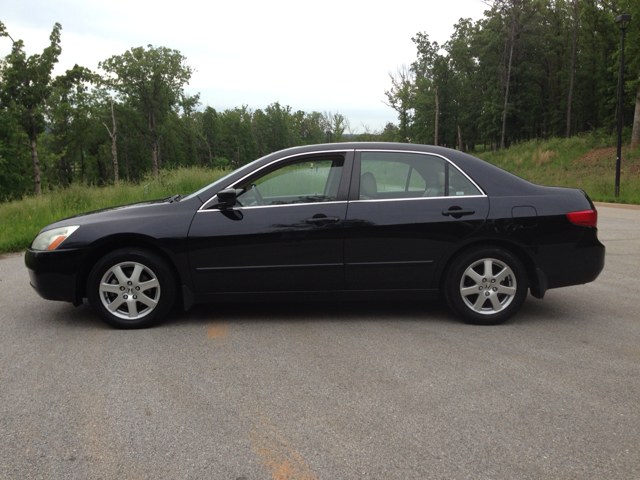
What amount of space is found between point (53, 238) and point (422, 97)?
62.5 metres

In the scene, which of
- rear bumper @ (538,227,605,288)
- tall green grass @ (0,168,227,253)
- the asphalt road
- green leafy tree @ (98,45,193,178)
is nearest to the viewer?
the asphalt road

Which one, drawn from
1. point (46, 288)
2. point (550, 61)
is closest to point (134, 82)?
point (550, 61)

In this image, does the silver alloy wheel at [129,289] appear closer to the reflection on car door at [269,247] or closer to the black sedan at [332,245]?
the black sedan at [332,245]

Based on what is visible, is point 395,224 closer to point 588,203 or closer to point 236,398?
point 588,203

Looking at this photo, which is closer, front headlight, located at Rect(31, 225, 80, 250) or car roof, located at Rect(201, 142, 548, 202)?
front headlight, located at Rect(31, 225, 80, 250)

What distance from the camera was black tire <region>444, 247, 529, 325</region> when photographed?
4.84 meters

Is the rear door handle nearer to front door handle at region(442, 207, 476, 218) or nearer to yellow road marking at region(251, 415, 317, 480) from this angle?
front door handle at region(442, 207, 476, 218)

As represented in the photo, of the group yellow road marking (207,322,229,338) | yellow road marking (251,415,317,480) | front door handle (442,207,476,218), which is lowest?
yellow road marking (251,415,317,480)

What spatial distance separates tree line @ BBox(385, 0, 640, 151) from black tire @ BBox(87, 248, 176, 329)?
43.1 meters

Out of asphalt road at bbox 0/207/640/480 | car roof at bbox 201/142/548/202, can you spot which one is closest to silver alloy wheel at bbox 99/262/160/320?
asphalt road at bbox 0/207/640/480

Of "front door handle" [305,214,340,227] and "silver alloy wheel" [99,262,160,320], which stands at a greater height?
"front door handle" [305,214,340,227]

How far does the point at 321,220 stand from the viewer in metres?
4.82

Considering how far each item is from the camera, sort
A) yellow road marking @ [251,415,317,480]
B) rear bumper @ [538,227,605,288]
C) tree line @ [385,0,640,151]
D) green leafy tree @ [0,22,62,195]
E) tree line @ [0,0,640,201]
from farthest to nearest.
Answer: tree line @ [385,0,640,151] < tree line @ [0,0,640,201] < green leafy tree @ [0,22,62,195] < rear bumper @ [538,227,605,288] < yellow road marking @ [251,415,317,480]

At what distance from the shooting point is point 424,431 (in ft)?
9.64
